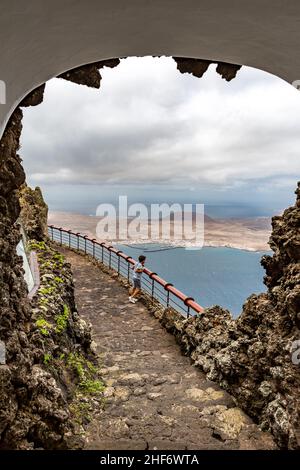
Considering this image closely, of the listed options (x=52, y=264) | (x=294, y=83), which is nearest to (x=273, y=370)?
(x=294, y=83)

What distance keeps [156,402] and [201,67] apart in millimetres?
4313

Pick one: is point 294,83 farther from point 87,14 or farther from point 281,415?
point 281,415

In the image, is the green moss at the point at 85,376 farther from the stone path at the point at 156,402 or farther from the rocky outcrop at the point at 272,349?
the rocky outcrop at the point at 272,349

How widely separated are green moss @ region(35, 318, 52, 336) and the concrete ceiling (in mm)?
3010

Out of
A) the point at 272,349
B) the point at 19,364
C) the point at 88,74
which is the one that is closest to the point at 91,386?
the point at 19,364

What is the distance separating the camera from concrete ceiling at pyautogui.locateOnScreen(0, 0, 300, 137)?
1936mm

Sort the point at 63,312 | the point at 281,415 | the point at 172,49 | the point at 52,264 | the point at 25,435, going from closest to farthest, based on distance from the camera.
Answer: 1. the point at 172,49
2. the point at 25,435
3. the point at 281,415
4. the point at 63,312
5. the point at 52,264

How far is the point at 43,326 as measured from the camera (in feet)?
15.6

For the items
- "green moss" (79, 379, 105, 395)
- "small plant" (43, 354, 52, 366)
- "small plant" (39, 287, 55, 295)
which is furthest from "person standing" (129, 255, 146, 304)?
"small plant" (43, 354, 52, 366)

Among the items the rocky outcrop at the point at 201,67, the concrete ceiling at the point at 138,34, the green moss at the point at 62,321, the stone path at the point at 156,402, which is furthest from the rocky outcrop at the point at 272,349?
the green moss at the point at 62,321

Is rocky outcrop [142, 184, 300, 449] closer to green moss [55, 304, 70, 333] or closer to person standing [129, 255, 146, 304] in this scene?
green moss [55, 304, 70, 333]

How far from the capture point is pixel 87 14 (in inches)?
80.0

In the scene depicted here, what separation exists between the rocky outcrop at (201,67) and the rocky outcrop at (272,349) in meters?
1.74

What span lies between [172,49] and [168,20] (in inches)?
18.4
